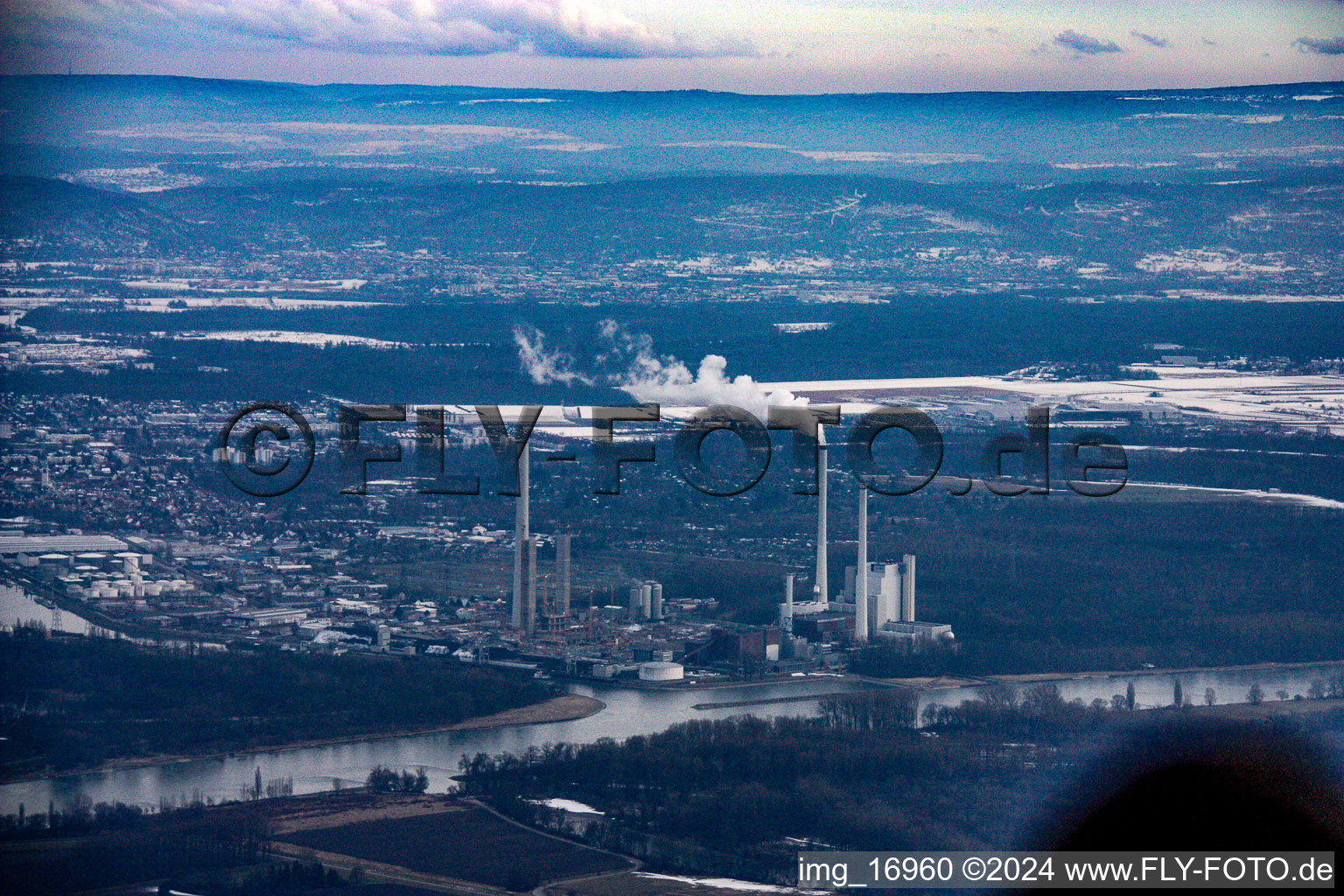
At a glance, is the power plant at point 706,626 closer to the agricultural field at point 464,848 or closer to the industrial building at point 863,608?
the industrial building at point 863,608

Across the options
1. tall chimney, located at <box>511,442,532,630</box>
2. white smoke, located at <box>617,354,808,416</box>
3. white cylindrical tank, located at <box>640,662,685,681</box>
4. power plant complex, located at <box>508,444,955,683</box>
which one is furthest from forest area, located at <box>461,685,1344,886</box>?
white smoke, located at <box>617,354,808,416</box>

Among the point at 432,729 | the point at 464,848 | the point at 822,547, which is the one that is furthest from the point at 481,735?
the point at 822,547

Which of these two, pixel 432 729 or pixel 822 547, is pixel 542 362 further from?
pixel 432 729

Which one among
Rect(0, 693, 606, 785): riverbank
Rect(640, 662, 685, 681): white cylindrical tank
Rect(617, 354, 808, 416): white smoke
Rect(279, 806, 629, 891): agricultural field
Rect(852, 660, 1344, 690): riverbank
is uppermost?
Rect(617, 354, 808, 416): white smoke

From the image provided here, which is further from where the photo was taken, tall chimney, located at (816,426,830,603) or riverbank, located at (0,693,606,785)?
tall chimney, located at (816,426,830,603)

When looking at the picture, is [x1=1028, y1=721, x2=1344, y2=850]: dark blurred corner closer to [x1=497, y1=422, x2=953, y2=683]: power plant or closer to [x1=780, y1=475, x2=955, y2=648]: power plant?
[x1=497, y1=422, x2=953, y2=683]: power plant

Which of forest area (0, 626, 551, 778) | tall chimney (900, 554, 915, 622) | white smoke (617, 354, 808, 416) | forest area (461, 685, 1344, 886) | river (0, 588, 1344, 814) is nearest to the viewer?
forest area (461, 685, 1344, 886)

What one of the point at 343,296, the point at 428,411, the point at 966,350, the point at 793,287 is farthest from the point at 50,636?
the point at 793,287
